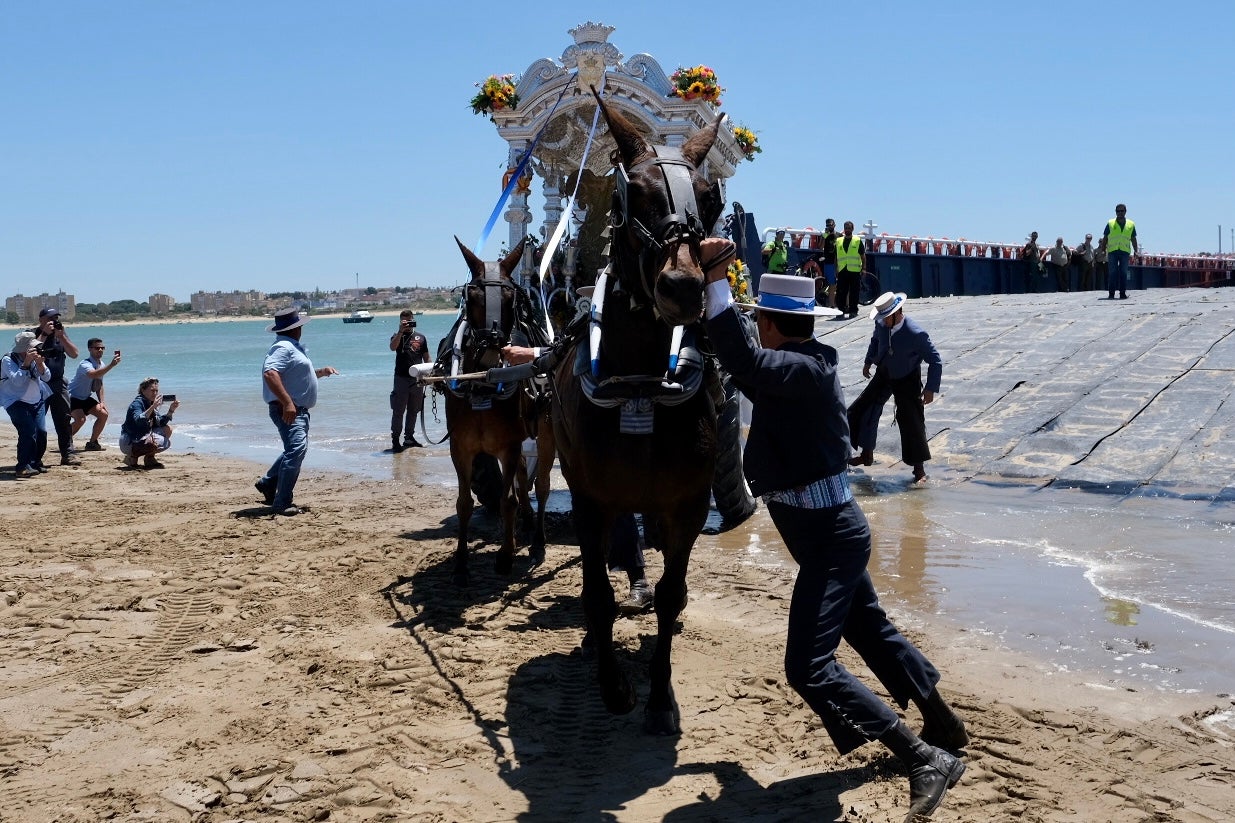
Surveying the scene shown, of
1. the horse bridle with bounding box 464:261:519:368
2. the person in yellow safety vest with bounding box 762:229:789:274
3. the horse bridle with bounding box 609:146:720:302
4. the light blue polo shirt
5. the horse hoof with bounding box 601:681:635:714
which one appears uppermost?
the person in yellow safety vest with bounding box 762:229:789:274

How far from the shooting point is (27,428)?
1412 cm

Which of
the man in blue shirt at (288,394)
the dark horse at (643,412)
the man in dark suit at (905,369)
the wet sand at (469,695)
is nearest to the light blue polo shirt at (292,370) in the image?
the man in blue shirt at (288,394)

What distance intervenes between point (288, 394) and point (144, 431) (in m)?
5.76

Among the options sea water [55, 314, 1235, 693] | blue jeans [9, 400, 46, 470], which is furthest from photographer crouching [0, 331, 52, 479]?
sea water [55, 314, 1235, 693]

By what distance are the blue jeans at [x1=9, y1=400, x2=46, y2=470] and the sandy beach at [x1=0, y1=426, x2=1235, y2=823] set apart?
6.54 meters

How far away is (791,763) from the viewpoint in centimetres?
465

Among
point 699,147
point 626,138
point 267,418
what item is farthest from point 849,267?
point 626,138

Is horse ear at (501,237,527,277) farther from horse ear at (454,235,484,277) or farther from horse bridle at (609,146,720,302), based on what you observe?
horse bridle at (609,146,720,302)

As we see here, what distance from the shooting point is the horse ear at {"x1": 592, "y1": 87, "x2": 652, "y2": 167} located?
502cm

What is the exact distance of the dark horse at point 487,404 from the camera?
7910mm

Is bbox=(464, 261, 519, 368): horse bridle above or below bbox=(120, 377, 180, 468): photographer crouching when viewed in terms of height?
above

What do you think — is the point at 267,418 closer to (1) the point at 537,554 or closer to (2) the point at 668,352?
(1) the point at 537,554

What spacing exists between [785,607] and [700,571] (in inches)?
46.3

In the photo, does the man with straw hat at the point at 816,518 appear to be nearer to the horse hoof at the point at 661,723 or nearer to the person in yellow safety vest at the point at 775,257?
the horse hoof at the point at 661,723
